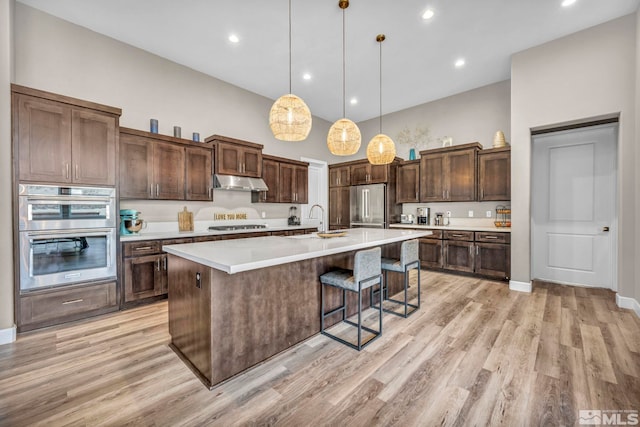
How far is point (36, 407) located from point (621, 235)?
18.4 feet

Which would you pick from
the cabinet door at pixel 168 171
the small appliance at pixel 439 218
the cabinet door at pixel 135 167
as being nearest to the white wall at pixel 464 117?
the small appliance at pixel 439 218

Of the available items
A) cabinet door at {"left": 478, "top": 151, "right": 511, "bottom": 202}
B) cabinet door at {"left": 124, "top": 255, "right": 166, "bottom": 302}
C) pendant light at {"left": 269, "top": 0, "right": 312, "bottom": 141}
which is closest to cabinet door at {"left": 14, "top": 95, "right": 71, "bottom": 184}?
cabinet door at {"left": 124, "top": 255, "right": 166, "bottom": 302}

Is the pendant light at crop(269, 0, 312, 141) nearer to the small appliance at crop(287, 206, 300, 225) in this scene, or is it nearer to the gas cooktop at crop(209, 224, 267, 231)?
the gas cooktop at crop(209, 224, 267, 231)

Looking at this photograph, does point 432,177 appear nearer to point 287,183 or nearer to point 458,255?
point 458,255

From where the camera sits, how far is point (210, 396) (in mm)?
1677

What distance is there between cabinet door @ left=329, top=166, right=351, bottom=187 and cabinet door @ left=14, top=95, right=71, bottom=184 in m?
4.74

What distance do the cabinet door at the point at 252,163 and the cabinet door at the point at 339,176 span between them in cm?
224

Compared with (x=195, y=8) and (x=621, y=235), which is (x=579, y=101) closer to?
(x=621, y=235)

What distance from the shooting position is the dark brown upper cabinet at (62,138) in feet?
8.09

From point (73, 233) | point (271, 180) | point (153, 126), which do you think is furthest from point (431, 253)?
point (73, 233)

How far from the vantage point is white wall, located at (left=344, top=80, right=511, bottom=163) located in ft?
15.3

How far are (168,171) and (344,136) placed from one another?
2493mm

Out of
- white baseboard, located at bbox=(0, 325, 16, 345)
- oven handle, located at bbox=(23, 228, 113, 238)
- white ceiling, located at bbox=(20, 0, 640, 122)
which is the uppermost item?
white ceiling, located at bbox=(20, 0, 640, 122)

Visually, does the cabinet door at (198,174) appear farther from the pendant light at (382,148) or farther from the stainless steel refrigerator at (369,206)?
the stainless steel refrigerator at (369,206)
